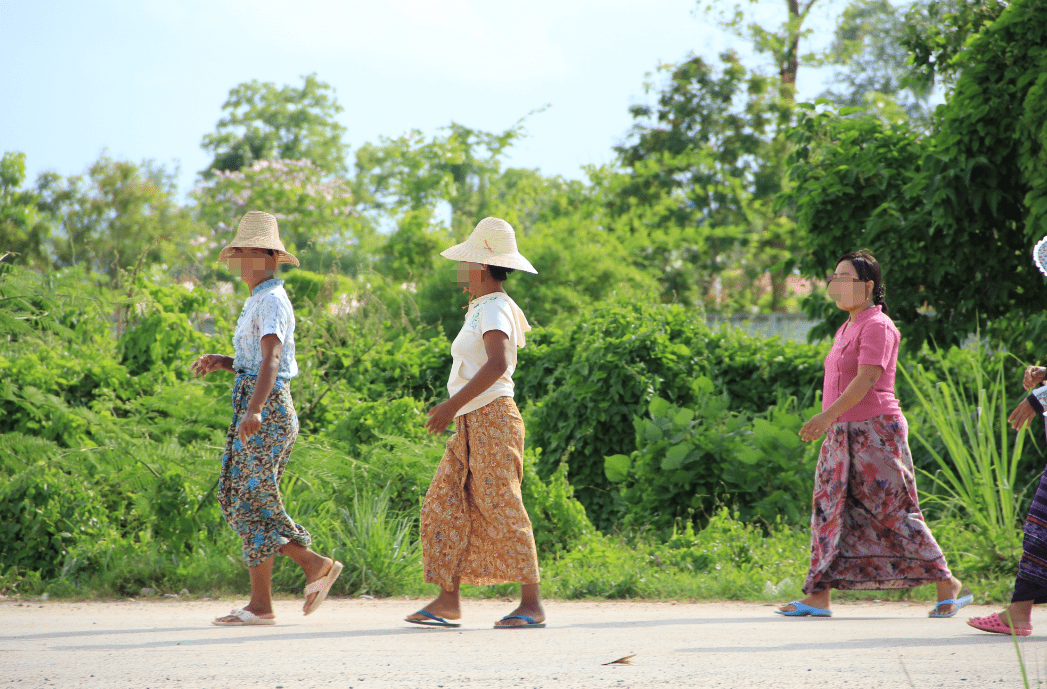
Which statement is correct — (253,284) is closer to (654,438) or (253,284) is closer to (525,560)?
(525,560)

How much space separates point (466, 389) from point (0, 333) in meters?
4.85

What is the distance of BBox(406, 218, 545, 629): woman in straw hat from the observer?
4.38 metres

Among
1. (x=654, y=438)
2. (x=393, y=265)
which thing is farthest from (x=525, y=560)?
(x=393, y=265)

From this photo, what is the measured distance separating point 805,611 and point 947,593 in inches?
26.9

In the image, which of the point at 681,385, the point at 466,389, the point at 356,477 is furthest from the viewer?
the point at 681,385

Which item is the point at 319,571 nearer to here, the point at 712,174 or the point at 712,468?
the point at 712,468

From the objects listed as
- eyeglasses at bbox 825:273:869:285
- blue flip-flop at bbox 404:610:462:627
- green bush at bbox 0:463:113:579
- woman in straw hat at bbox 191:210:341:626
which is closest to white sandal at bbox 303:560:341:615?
woman in straw hat at bbox 191:210:341:626

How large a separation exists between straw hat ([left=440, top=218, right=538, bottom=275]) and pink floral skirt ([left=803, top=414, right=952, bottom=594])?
185cm

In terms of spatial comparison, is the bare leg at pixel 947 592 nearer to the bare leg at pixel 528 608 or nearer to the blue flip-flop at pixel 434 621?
the bare leg at pixel 528 608

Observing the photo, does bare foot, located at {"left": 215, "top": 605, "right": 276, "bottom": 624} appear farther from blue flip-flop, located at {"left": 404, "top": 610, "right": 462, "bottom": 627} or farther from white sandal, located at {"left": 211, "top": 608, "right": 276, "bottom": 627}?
blue flip-flop, located at {"left": 404, "top": 610, "right": 462, "bottom": 627}

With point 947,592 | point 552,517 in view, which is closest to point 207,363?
point 552,517

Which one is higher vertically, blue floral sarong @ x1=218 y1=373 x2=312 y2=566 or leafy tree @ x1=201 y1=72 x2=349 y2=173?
leafy tree @ x1=201 y1=72 x2=349 y2=173

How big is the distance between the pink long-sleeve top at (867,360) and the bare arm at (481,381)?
5.66 ft

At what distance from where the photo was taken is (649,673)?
3.38m
